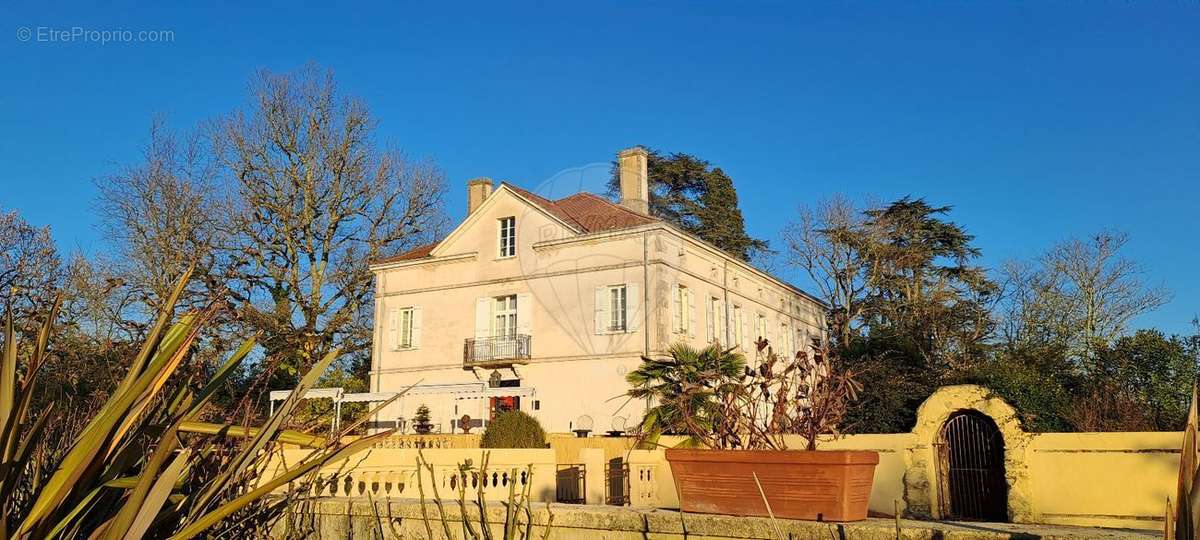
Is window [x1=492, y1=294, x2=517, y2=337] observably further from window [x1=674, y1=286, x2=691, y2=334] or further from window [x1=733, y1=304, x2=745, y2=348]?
window [x1=733, y1=304, x2=745, y2=348]

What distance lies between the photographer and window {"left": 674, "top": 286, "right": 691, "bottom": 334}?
75.9ft

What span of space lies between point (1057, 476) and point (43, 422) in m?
8.18

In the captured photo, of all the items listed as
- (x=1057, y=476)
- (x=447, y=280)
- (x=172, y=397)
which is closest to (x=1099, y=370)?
(x=1057, y=476)

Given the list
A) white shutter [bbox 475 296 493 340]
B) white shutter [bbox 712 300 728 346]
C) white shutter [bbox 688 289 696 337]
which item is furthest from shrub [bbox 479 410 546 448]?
white shutter [bbox 712 300 728 346]

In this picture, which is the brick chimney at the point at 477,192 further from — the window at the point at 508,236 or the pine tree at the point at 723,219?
the pine tree at the point at 723,219

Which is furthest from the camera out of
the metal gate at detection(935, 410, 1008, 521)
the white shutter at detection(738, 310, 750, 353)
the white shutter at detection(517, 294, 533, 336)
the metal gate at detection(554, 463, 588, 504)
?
the white shutter at detection(738, 310, 750, 353)

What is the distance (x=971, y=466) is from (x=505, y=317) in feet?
57.6

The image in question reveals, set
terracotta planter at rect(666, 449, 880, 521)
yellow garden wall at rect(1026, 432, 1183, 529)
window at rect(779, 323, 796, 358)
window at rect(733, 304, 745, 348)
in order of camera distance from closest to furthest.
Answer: terracotta planter at rect(666, 449, 880, 521)
yellow garden wall at rect(1026, 432, 1183, 529)
window at rect(733, 304, 745, 348)
window at rect(779, 323, 796, 358)

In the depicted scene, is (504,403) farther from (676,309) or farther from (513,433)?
(513,433)

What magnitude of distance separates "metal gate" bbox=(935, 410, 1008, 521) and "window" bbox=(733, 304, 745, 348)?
17.4 meters

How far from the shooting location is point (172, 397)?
2326mm

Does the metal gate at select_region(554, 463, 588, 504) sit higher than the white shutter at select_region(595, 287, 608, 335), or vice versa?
the white shutter at select_region(595, 287, 608, 335)

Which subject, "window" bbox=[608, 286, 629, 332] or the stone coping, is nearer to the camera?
the stone coping

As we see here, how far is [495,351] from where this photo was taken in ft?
80.8
